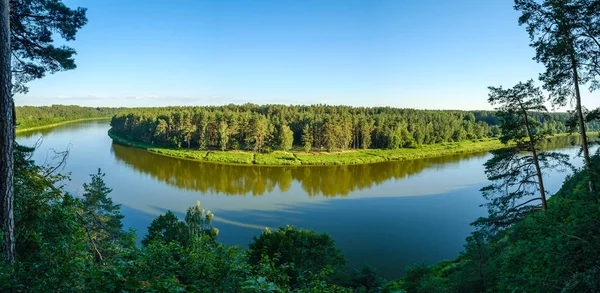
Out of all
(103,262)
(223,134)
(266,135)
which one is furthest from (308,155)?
(103,262)

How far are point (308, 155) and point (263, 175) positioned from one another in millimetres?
13950

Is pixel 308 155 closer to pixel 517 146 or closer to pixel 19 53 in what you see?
pixel 517 146

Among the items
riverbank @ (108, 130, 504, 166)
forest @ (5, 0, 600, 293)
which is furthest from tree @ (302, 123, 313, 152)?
forest @ (5, 0, 600, 293)

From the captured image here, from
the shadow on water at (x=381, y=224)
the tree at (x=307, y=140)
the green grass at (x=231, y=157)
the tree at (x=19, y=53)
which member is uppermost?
the tree at (x=19, y=53)

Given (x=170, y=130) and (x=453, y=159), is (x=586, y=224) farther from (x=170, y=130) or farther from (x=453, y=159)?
(x=170, y=130)

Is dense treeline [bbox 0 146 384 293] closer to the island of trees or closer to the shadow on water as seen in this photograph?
the shadow on water

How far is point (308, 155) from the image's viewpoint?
51344 mm

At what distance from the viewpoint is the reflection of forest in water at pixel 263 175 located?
3253 cm

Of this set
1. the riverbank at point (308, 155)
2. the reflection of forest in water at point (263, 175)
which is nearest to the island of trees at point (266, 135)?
the riverbank at point (308, 155)

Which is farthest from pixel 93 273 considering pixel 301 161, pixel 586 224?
pixel 301 161

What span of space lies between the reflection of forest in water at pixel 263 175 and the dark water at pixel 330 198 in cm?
10

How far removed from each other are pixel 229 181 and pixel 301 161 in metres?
13.9

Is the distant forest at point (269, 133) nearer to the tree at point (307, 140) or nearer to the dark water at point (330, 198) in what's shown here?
the tree at point (307, 140)

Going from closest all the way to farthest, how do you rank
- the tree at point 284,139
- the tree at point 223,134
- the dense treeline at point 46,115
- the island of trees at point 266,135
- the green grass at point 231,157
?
1. the green grass at point 231,157
2. the tree at point 223,134
3. the island of trees at point 266,135
4. the tree at point 284,139
5. the dense treeline at point 46,115
